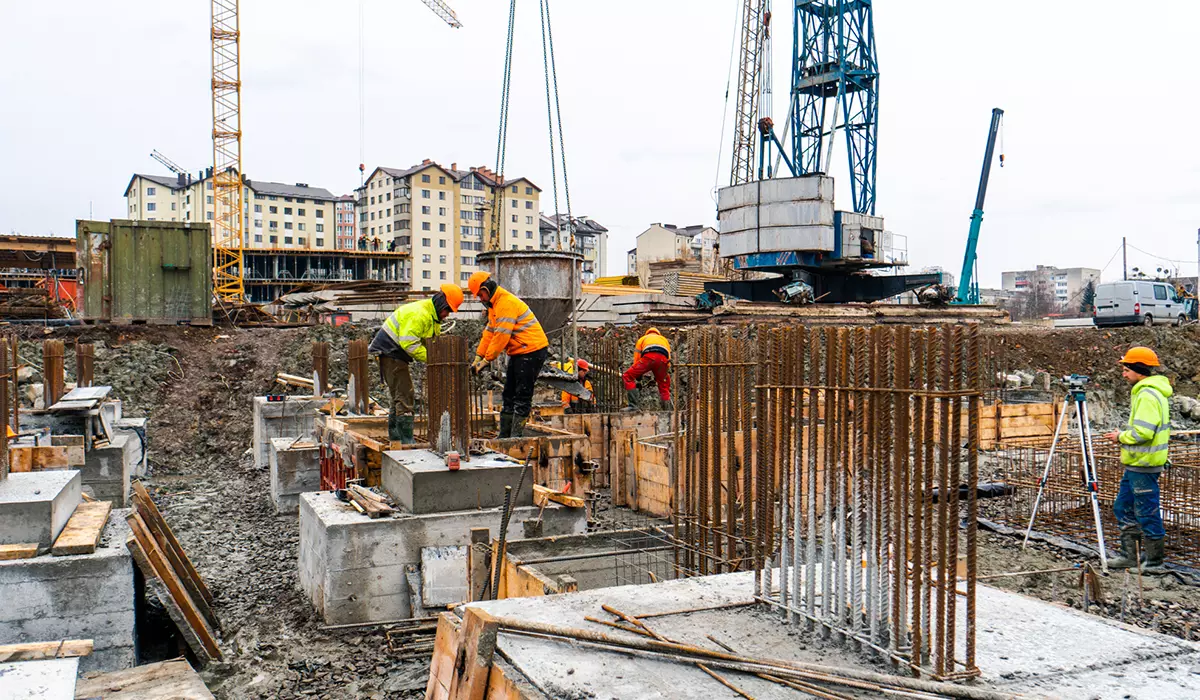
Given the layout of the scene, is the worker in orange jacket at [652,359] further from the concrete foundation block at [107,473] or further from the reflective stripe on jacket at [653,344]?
the concrete foundation block at [107,473]

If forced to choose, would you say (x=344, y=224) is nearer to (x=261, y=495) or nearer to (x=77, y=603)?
(x=261, y=495)

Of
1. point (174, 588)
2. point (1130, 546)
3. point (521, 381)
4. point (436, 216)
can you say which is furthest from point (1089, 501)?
point (436, 216)

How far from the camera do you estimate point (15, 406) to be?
816 cm

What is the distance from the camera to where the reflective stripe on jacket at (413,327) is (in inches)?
358

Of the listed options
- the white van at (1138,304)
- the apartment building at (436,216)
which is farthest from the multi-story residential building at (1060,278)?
the white van at (1138,304)

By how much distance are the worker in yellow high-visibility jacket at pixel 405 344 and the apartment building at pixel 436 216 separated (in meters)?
69.0

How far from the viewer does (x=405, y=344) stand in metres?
9.08

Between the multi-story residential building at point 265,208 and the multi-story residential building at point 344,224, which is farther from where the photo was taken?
the multi-story residential building at point 344,224

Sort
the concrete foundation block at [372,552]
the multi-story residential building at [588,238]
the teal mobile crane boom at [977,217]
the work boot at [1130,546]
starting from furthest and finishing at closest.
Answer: the multi-story residential building at [588,238] < the teal mobile crane boom at [977,217] < the work boot at [1130,546] < the concrete foundation block at [372,552]

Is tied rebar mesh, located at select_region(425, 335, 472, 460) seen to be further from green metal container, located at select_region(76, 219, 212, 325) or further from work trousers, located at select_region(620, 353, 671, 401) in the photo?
green metal container, located at select_region(76, 219, 212, 325)

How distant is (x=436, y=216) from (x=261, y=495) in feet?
231

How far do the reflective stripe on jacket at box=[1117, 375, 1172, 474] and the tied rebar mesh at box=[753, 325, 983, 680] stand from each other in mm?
4621

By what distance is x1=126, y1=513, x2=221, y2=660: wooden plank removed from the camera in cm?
584

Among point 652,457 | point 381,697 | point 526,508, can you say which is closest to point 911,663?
point 381,697
